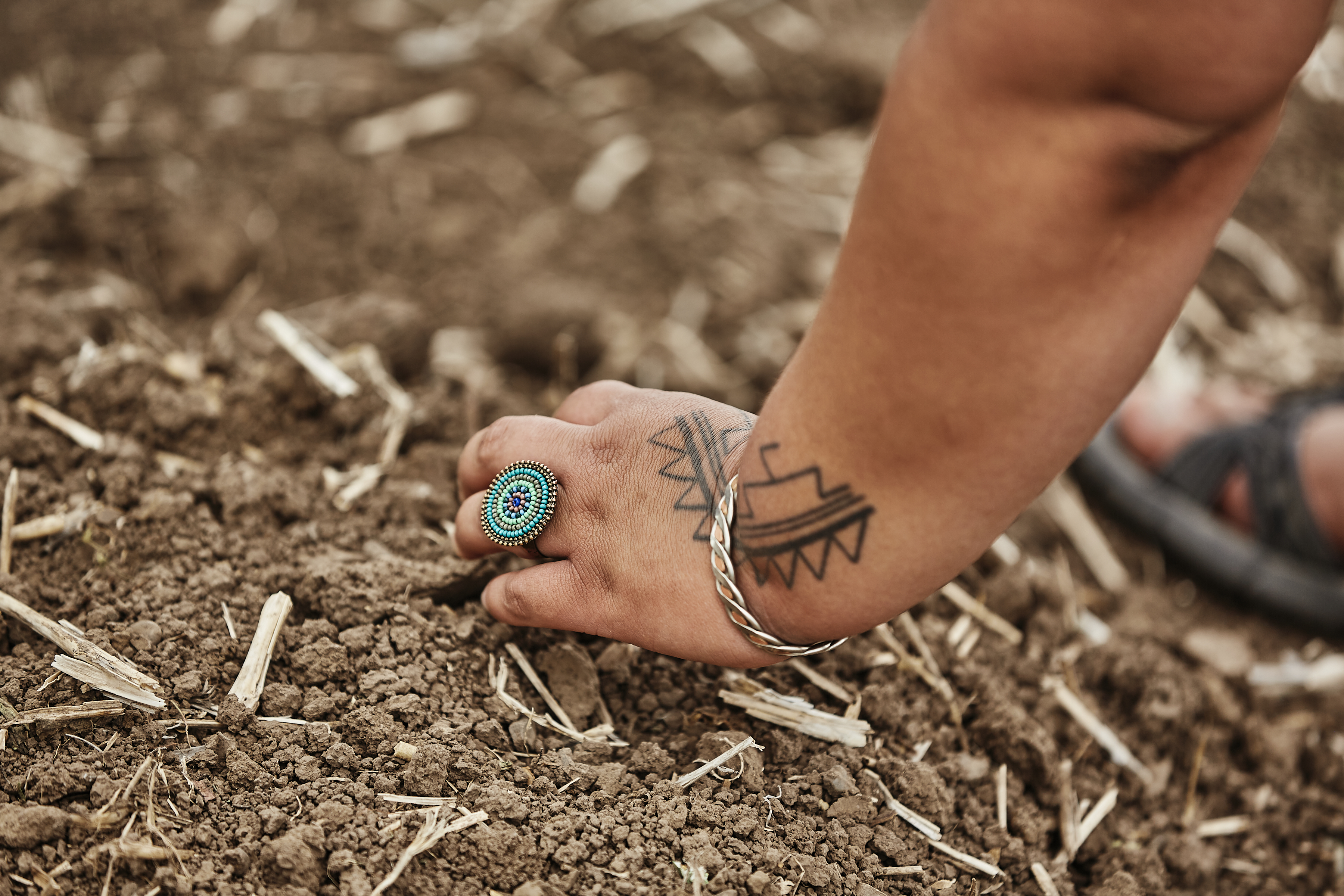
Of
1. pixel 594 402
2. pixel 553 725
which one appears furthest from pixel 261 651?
pixel 594 402

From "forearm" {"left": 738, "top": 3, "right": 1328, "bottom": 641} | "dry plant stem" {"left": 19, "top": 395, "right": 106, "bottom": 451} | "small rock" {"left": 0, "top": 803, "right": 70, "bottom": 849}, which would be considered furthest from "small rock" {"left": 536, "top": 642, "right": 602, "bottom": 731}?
"dry plant stem" {"left": 19, "top": 395, "right": 106, "bottom": 451}

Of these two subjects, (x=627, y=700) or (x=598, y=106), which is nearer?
(x=627, y=700)

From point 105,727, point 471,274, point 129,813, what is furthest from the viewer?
point 471,274

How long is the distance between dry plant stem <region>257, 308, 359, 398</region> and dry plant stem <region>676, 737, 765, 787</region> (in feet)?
4.38

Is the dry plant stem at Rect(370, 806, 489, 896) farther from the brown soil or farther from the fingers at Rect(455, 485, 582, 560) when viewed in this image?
the fingers at Rect(455, 485, 582, 560)

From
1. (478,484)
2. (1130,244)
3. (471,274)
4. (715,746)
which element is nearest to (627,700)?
(715,746)

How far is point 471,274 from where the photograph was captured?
11.3 ft

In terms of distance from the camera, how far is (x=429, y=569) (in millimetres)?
2041

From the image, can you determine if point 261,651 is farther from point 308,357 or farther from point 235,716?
point 308,357

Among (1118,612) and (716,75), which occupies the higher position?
(716,75)

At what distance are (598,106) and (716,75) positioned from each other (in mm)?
585

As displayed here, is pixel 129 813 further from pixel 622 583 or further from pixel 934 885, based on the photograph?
pixel 934 885

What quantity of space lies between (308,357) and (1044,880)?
2093 mm

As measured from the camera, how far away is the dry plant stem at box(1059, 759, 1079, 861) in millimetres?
1986
